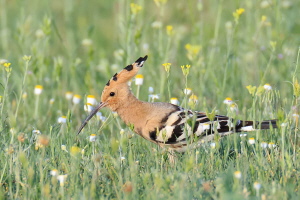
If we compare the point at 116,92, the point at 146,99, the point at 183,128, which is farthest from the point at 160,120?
the point at 146,99

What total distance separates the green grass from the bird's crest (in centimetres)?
27

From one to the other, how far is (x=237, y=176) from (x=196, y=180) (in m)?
0.32

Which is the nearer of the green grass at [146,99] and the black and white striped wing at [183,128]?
the green grass at [146,99]

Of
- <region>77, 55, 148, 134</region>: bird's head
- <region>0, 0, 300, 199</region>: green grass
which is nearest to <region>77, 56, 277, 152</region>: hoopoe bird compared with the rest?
<region>77, 55, 148, 134</region>: bird's head

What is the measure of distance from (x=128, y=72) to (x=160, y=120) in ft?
1.49

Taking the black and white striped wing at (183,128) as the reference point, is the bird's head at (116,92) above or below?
above

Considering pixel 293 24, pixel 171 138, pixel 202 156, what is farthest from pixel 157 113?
pixel 293 24

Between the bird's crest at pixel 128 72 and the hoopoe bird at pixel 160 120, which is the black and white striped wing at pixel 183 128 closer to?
the hoopoe bird at pixel 160 120

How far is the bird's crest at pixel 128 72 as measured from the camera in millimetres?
4688

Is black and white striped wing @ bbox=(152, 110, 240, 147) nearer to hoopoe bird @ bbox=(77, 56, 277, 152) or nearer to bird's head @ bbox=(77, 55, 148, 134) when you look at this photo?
hoopoe bird @ bbox=(77, 56, 277, 152)

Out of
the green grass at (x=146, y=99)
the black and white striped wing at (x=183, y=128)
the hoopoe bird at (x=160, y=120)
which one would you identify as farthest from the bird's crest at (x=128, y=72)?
the black and white striped wing at (x=183, y=128)

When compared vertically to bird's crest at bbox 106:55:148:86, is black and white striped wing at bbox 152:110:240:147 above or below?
below

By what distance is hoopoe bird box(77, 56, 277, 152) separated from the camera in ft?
14.3

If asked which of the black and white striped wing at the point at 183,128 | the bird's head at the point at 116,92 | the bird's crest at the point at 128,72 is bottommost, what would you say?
the black and white striped wing at the point at 183,128
